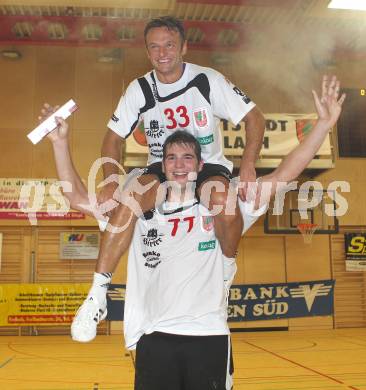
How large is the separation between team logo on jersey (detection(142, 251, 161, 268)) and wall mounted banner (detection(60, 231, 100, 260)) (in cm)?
994

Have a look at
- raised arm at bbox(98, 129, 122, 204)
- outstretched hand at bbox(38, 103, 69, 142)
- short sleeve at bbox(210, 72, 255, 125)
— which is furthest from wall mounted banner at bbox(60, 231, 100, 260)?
outstretched hand at bbox(38, 103, 69, 142)

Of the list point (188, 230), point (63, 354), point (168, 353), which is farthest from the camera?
point (63, 354)

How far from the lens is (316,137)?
8.39 ft

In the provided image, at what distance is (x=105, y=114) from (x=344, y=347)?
813 cm

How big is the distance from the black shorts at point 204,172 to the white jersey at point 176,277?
25 cm

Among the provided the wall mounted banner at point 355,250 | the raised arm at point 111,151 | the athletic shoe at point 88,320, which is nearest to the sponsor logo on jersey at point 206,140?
the raised arm at point 111,151

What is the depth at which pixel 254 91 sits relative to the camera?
13398mm

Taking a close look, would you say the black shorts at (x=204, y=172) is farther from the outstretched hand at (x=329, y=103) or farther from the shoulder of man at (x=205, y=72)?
the outstretched hand at (x=329, y=103)

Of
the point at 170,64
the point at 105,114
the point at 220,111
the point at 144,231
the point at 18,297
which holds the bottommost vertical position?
the point at 18,297

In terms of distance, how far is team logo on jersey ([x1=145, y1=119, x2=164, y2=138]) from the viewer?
3350 millimetres

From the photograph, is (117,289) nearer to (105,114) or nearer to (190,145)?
(105,114)

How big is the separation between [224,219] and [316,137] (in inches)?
25.5

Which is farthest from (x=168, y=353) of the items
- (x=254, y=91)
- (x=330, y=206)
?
(x=254, y=91)

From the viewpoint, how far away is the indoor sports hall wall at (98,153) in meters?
12.5
